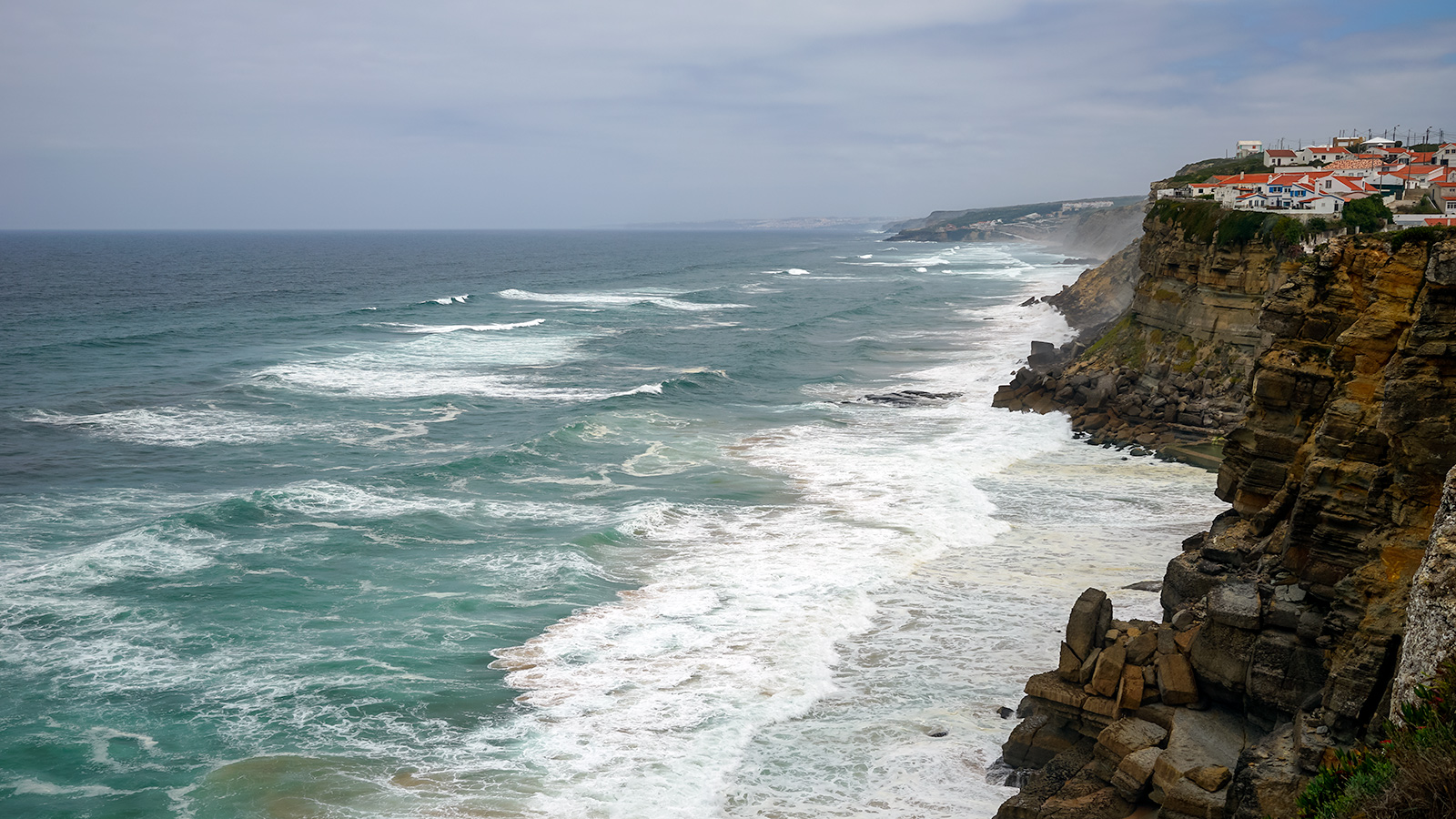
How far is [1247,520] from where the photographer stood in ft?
62.6

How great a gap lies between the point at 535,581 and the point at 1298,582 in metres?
16.7

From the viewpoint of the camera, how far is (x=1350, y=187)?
140ft

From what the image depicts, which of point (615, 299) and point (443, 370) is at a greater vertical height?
point (615, 299)

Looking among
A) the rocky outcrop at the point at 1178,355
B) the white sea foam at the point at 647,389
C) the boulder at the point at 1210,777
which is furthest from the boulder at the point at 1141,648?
the white sea foam at the point at 647,389

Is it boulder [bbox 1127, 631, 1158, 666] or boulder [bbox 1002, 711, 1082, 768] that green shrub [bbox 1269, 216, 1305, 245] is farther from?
boulder [bbox 1002, 711, 1082, 768]

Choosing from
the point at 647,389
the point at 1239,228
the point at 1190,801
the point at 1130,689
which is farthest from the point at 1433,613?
the point at 647,389

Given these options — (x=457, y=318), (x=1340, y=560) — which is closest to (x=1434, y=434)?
(x=1340, y=560)

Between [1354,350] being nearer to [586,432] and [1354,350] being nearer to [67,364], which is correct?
[586,432]

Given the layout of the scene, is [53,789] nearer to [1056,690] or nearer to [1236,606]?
[1056,690]

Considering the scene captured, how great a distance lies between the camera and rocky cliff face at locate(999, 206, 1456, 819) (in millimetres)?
12062

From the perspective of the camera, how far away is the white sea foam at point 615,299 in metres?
96.1

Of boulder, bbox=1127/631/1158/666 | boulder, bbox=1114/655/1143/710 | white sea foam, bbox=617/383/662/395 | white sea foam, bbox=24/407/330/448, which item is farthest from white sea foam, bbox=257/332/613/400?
boulder, bbox=1114/655/1143/710

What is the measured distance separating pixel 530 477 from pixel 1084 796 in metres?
23.9

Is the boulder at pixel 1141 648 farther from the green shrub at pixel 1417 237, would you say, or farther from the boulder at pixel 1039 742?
the green shrub at pixel 1417 237
